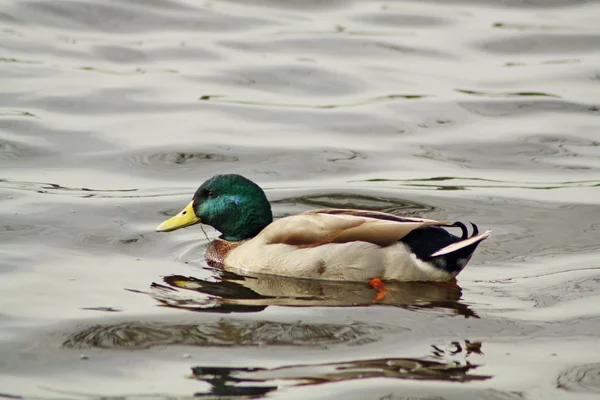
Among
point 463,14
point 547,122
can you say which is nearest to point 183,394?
point 547,122

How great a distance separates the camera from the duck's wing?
816 centimetres

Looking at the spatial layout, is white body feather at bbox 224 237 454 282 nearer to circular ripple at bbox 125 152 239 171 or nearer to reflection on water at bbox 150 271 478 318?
reflection on water at bbox 150 271 478 318

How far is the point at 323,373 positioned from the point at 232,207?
2918 millimetres

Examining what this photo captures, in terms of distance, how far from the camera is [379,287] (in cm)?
807

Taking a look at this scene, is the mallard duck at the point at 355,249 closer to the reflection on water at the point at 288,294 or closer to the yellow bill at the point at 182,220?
the reflection on water at the point at 288,294

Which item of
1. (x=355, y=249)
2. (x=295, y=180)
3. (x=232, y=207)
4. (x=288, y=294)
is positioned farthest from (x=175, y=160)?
(x=288, y=294)

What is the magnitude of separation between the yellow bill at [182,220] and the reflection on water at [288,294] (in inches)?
29.3

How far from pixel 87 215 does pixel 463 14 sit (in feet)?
30.7

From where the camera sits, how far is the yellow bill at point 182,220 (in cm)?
899

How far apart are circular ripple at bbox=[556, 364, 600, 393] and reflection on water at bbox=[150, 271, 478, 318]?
1.06 m

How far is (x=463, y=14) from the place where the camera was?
17.5 metres

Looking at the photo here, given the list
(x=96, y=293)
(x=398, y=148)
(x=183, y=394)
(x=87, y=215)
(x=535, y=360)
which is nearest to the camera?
(x=183, y=394)

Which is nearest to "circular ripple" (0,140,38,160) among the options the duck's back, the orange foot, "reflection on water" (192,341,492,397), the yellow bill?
the yellow bill

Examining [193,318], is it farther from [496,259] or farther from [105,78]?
[105,78]
